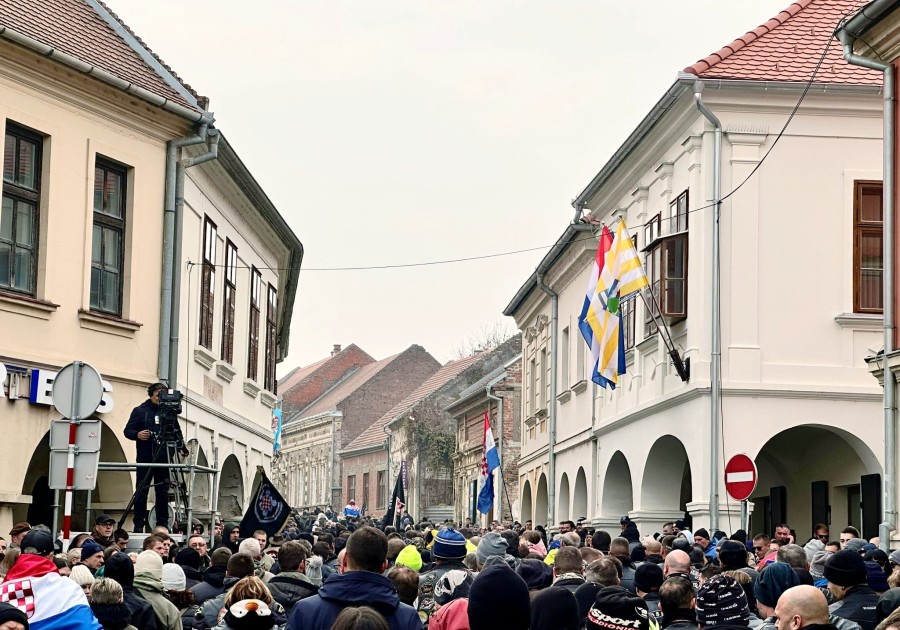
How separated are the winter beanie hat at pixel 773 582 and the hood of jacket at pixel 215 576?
371 centimetres

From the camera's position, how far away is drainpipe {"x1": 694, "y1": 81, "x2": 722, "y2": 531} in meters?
23.0

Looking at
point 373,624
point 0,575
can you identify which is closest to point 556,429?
point 0,575

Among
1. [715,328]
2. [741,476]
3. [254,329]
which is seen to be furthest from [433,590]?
[254,329]

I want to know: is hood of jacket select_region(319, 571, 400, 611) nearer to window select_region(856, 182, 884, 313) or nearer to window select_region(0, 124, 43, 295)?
window select_region(0, 124, 43, 295)

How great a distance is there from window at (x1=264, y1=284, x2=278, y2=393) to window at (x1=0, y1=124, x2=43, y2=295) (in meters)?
13.3

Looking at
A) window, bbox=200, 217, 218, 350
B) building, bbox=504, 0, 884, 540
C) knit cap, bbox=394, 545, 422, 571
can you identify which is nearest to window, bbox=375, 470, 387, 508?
window, bbox=200, 217, 218, 350

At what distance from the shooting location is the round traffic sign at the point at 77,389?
13.3 m

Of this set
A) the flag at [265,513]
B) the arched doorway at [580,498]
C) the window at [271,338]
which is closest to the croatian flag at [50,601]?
the flag at [265,513]

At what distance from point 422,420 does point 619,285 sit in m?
45.1

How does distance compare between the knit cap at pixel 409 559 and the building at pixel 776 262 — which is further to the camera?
the building at pixel 776 262

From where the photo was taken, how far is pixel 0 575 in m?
9.51

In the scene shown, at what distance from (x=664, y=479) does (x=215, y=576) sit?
688 inches

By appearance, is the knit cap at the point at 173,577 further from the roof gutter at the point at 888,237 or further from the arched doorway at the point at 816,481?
the arched doorway at the point at 816,481

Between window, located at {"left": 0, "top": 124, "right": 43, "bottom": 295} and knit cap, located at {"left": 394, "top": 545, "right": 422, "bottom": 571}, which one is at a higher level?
window, located at {"left": 0, "top": 124, "right": 43, "bottom": 295}
